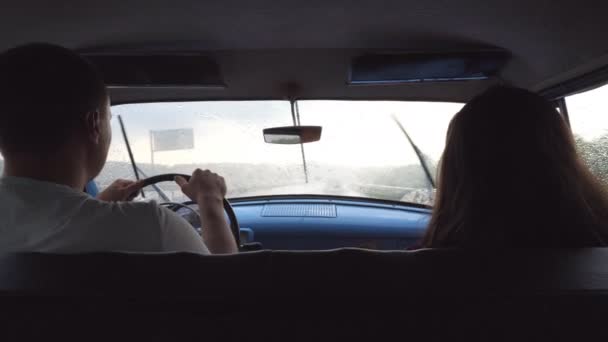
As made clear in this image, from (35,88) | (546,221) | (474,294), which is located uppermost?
(35,88)

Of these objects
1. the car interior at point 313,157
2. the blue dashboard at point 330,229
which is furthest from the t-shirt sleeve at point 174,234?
A: the blue dashboard at point 330,229

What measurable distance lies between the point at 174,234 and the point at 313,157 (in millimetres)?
2516

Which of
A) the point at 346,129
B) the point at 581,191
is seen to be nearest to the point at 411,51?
the point at 346,129

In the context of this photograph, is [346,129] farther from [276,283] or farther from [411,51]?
[276,283]

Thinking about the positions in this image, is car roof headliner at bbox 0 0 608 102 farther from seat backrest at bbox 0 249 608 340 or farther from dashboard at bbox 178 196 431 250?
seat backrest at bbox 0 249 608 340

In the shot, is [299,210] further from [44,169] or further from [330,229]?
[44,169]

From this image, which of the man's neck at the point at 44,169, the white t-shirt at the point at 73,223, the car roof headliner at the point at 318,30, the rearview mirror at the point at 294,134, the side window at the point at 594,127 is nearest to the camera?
the white t-shirt at the point at 73,223

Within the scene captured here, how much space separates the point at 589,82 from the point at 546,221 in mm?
1641

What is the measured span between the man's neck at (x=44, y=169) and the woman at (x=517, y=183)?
114 centimetres

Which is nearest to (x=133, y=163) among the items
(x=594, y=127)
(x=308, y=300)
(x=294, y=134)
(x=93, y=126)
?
(x=294, y=134)

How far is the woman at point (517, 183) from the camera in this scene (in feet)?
3.58

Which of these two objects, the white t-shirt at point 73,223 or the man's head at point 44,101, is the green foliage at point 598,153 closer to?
the white t-shirt at point 73,223

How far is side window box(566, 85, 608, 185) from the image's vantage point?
7.35ft

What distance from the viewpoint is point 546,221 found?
1.09m
